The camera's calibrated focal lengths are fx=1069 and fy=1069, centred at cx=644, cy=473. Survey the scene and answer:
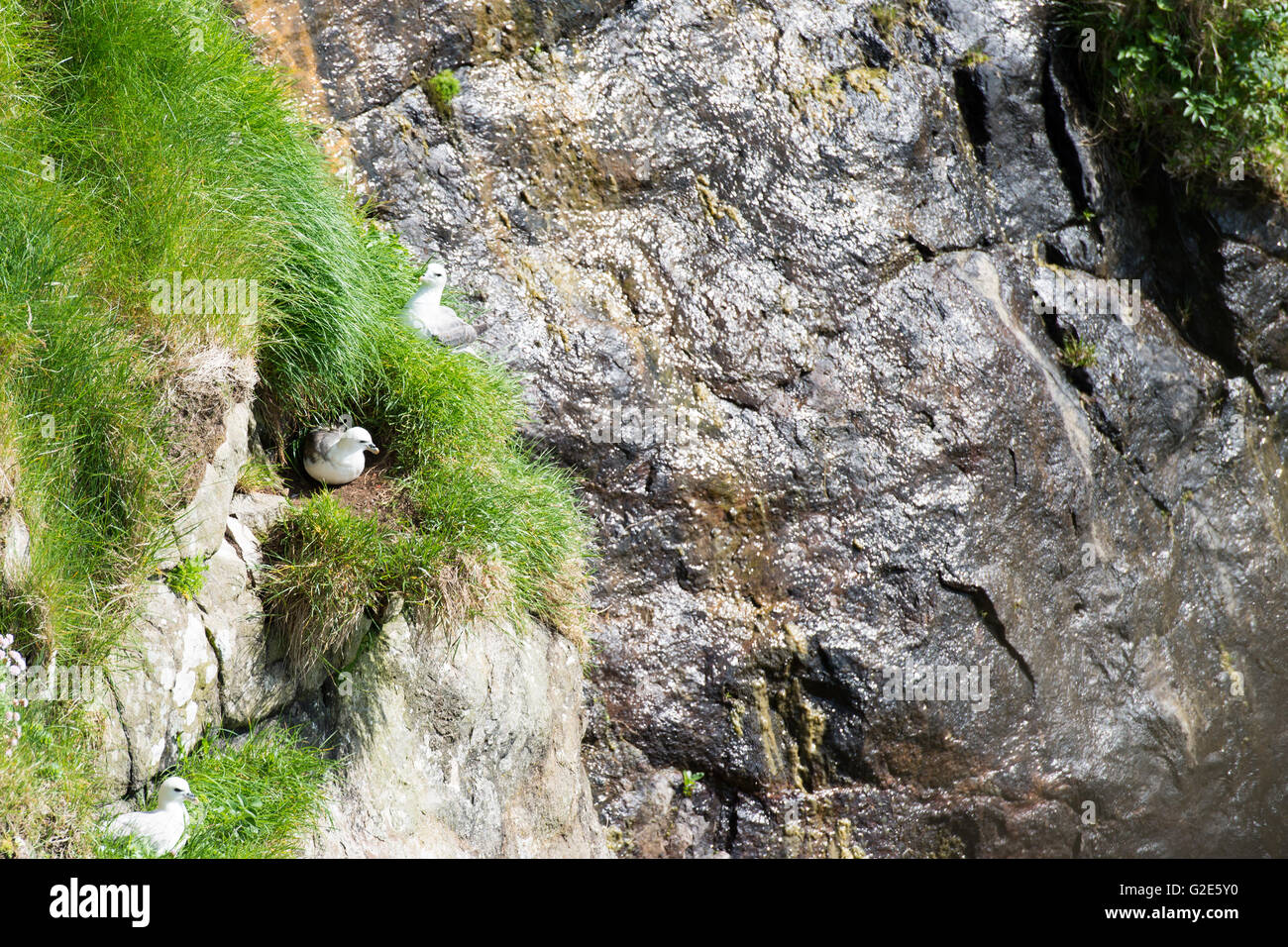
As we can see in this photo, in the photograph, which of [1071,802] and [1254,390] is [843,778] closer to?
[1071,802]

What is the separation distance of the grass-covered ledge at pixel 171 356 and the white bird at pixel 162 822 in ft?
0.42

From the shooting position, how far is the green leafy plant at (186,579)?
3.91 meters

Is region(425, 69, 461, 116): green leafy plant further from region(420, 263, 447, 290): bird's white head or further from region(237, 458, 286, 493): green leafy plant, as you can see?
region(237, 458, 286, 493): green leafy plant

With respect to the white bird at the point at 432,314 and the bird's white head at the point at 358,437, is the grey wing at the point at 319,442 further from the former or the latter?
the white bird at the point at 432,314

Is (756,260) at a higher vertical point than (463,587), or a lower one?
higher

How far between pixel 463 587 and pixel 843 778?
2.68 meters

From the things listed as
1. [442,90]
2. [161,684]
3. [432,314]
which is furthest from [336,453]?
[442,90]

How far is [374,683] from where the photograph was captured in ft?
14.7

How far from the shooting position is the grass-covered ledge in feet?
11.7

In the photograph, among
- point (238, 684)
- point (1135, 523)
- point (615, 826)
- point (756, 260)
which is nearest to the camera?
Answer: point (238, 684)

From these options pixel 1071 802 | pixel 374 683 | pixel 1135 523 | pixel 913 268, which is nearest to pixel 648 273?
pixel 913 268

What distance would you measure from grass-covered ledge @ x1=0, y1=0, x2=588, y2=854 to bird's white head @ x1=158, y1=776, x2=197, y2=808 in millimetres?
211

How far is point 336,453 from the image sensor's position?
4.52 metres

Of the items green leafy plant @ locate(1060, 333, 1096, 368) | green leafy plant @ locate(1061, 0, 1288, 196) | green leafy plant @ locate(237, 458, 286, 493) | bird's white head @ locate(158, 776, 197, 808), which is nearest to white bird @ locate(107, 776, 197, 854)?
bird's white head @ locate(158, 776, 197, 808)
